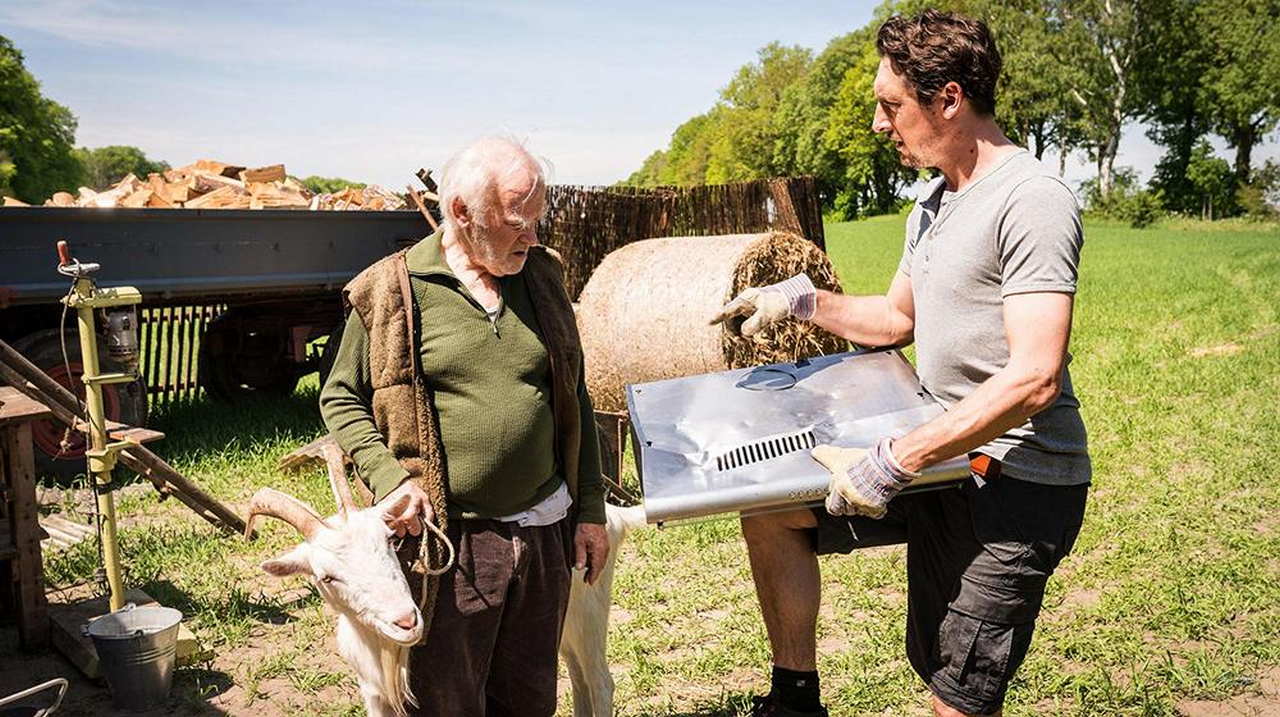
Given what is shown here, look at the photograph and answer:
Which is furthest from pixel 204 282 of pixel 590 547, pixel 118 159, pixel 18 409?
pixel 118 159

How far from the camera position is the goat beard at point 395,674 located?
8.78 ft

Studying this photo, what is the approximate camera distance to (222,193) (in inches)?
356

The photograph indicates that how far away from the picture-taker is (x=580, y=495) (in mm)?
3020

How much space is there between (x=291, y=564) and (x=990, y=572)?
186 centimetres

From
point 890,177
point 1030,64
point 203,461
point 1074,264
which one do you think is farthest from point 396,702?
point 890,177

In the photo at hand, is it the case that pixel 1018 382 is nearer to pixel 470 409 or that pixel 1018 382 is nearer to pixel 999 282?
pixel 999 282

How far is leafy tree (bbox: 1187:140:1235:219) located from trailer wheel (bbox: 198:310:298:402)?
58321 millimetres

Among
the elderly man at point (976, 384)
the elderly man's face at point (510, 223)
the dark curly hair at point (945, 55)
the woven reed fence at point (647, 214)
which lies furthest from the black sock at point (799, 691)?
the woven reed fence at point (647, 214)

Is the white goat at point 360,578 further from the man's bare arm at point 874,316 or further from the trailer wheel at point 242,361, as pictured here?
the trailer wheel at point 242,361

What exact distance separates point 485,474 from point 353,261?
6.86 meters

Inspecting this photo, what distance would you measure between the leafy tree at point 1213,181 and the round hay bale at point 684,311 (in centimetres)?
5806

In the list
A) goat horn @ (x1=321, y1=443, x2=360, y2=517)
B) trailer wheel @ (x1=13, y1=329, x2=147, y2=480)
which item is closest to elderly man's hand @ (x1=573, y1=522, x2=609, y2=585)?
goat horn @ (x1=321, y1=443, x2=360, y2=517)

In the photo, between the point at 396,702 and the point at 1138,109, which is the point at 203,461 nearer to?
the point at 396,702

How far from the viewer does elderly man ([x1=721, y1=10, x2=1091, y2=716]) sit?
2.43m
